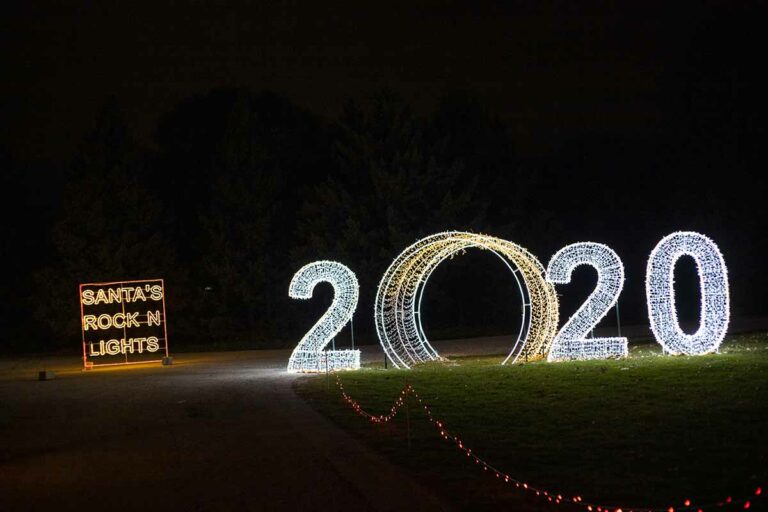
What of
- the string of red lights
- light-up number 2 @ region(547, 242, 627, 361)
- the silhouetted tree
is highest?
the silhouetted tree

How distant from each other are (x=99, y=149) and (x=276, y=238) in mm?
8324

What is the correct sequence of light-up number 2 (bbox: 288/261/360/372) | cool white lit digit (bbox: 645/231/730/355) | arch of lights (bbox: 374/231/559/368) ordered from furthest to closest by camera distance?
light-up number 2 (bbox: 288/261/360/372), arch of lights (bbox: 374/231/559/368), cool white lit digit (bbox: 645/231/730/355)

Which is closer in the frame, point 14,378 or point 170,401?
point 170,401

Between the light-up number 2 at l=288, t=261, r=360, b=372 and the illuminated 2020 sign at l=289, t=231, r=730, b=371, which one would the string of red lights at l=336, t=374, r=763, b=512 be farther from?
the light-up number 2 at l=288, t=261, r=360, b=372

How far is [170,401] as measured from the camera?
1797 centimetres

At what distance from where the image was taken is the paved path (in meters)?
8.91

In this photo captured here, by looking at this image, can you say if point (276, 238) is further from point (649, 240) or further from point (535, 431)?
point (535, 431)

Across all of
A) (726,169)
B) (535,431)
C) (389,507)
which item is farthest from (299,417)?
(726,169)

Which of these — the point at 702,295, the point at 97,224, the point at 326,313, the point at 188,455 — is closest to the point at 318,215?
the point at 97,224

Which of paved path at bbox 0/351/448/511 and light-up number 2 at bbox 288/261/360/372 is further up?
light-up number 2 at bbox 288/261/360/372

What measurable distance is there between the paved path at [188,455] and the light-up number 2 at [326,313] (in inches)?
81.8

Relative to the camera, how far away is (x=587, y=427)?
1179cm

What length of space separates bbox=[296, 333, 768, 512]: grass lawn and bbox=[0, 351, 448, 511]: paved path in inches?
21.5

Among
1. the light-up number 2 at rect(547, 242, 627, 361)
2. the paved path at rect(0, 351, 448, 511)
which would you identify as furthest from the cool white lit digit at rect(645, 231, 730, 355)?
the paved path at rect(0, 351, 448, 511)
